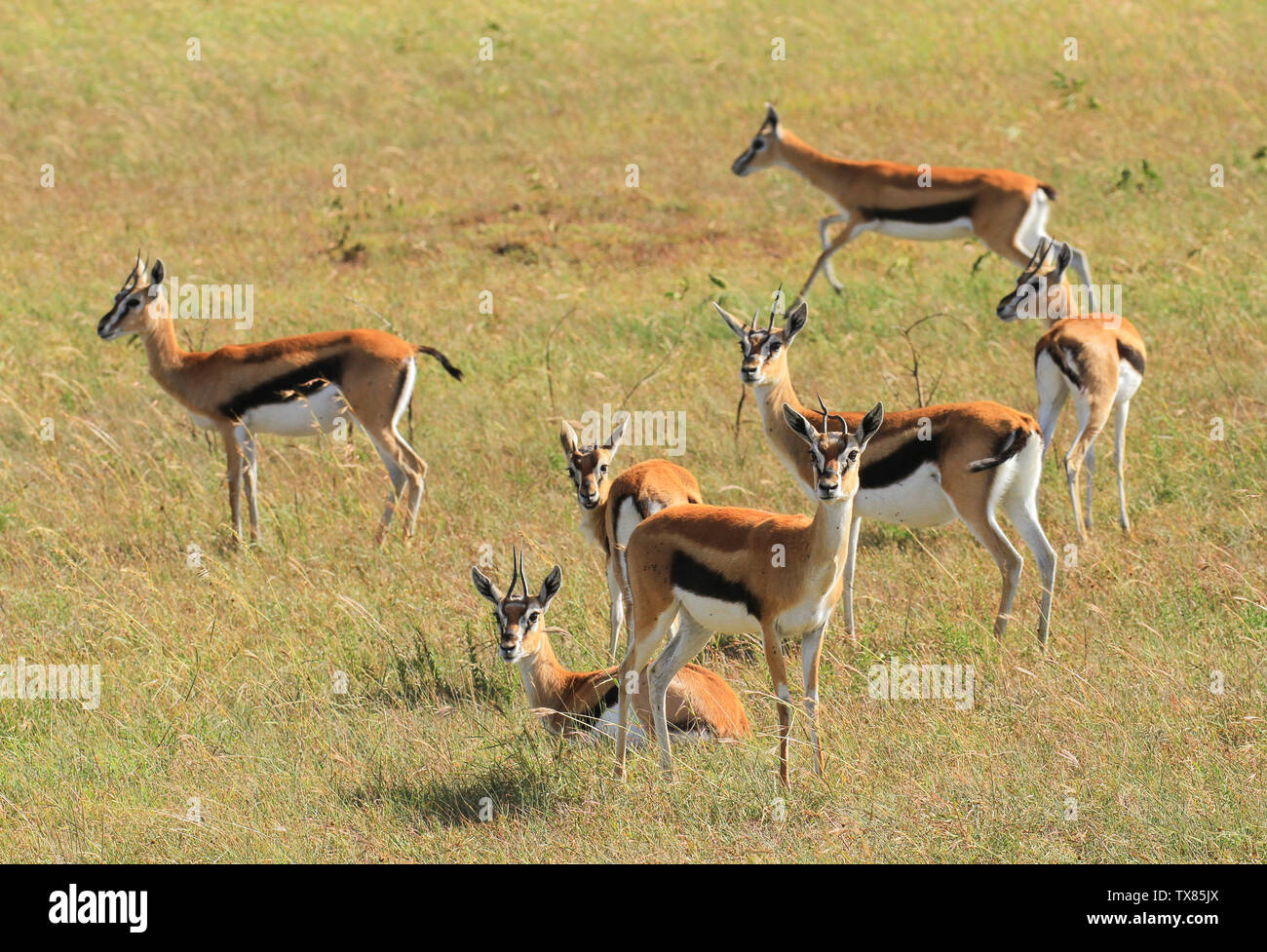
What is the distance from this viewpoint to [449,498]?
877cm

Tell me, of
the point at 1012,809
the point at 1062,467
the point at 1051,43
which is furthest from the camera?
the point at 1051,43

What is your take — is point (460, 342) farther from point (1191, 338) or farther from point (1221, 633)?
point (1221, 633)

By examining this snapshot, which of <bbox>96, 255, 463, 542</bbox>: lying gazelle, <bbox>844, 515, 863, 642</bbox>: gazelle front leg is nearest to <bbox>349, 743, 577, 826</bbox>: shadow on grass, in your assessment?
<bbox>844, 515, 863, 642</bbox>: gazelle front leg

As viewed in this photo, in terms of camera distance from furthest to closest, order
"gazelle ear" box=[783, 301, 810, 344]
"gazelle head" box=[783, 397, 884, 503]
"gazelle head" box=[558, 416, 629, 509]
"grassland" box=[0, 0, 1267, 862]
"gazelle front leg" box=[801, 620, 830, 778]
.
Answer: "gazelle ear" box=[783, 301, 810, 344], "gazelle head" box=[558, 416, 629, 509], "gazelle front leg" box=[801, 620, 830, 778], "grassland" box=[0, 0, 1267, 862], "gazelle head" box=[783, 397, 884, 503]

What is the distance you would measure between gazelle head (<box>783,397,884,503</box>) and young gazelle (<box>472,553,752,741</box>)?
1141 millimetres

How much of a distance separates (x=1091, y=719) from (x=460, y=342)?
727 cm

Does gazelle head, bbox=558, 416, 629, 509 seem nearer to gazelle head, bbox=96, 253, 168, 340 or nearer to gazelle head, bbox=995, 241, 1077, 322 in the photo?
gazelle head, bbox=995, 241, 1077, 322

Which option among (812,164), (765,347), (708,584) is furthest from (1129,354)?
(812,164)

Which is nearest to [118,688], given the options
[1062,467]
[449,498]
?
[449,498]

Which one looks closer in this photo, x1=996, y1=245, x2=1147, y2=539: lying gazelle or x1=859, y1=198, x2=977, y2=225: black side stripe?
x1=996, y1=245, x2=1147, y2=539: lying gazelle

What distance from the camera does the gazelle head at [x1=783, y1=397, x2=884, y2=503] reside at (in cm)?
484

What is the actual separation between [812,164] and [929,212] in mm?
2076

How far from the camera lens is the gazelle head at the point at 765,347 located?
689cm

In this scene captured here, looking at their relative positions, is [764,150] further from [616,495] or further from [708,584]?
[708,584]
